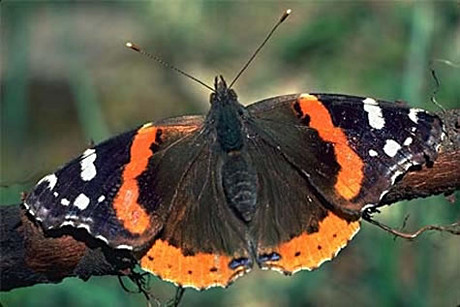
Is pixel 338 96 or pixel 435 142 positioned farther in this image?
pixel 338 96

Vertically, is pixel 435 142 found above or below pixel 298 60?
below

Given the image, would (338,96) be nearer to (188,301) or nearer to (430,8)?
(430,8)

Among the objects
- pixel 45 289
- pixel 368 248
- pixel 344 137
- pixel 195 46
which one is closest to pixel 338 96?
pixel 344 137

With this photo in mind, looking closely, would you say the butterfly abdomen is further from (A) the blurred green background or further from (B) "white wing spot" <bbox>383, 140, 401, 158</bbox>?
(A) the blurred green background

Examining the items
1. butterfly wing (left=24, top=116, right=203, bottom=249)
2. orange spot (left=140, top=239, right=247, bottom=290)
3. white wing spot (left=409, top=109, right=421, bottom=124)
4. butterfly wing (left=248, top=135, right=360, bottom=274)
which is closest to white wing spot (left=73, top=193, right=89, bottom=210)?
butterfly wing (left=24, top=116, right=203, bottom=249)

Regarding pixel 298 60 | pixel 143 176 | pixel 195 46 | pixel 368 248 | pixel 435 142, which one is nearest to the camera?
pixel 435 142

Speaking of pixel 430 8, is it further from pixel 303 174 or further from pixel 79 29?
pixel 79 29

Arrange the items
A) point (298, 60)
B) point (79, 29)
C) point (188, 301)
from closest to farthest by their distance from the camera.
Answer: point (188, 301)
point (298, 60)
point (79, 29)

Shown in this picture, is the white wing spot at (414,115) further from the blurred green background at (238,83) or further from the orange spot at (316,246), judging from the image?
the blurred green background at (238,83)

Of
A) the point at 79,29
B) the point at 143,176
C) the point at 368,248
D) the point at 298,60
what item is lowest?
the point at 143,176

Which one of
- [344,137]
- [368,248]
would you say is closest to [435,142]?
[344,137]
